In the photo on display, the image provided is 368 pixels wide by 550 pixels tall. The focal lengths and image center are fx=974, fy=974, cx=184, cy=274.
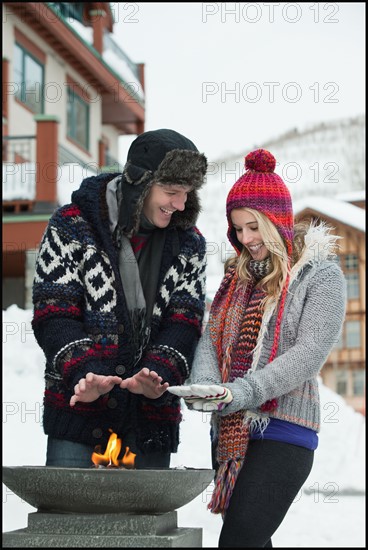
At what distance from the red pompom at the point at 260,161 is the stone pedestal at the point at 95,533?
145 centimetres

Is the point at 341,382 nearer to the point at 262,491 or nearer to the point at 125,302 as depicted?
the point at 125,302

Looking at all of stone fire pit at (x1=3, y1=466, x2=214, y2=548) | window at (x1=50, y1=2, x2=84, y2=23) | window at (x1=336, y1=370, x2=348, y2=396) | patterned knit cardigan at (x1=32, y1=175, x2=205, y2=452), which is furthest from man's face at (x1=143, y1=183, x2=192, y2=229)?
window at (x1=336, y1=370, x2=348, y2=396)

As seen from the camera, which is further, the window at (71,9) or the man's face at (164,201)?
the window at (71,9)

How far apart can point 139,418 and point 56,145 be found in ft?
35.2

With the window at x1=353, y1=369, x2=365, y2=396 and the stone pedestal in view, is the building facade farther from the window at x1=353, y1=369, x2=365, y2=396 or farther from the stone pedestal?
the window at x1=353, y1=369, x2=365, y2=396

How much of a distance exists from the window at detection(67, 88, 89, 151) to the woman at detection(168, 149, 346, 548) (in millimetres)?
17012

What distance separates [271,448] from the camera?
3.55 metres

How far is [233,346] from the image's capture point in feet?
12.3

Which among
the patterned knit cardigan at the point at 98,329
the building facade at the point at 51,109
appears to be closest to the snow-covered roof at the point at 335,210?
the building facade at the point at 51,109

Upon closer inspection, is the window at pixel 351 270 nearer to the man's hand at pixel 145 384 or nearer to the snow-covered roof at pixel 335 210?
the snow-covered roof at pixel 335 210

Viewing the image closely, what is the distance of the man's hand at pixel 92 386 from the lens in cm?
348

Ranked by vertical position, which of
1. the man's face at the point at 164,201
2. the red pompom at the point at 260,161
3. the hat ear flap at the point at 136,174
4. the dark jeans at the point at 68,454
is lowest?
the dark jeans at the point at 68,454

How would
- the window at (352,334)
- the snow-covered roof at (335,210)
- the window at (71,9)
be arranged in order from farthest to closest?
the window at (352,334) → the snow-covered roof at (335,210) → the window at (71,9)

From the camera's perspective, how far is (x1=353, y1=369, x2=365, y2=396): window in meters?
31.8
